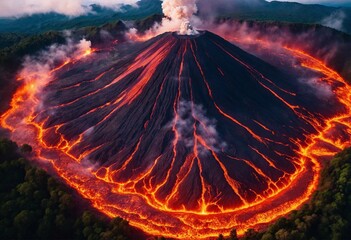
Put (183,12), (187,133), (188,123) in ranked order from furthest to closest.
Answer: (183,12) → (188,123) → (187,133)

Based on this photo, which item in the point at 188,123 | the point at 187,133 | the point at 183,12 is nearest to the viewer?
the point at 187,133

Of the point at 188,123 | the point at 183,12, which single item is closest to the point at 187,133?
the point at 188,123

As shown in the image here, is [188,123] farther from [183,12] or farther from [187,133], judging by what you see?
[183,12]

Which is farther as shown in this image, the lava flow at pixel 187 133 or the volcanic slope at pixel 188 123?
the volcanic slope at pixel 188 123

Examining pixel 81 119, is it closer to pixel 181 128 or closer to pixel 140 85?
pixel 140 85

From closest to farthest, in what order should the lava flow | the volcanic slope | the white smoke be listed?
the lava flow
the volcanic slope
the white smoke

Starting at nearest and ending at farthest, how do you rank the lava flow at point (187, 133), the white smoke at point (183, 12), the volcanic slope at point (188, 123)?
the lava flow at point (187, 133), the volcanic slope at point (188, 123), the white smoke at point (183, 12)
